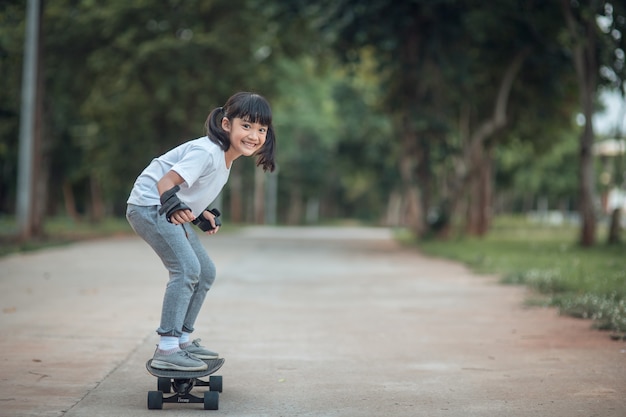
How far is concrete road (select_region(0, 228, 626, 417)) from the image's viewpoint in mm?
5086

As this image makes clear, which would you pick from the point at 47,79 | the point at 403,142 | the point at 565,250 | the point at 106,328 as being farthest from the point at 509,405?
the point at 47,79

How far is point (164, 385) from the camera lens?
16.6 feet

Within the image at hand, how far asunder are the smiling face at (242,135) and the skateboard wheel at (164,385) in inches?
46.5

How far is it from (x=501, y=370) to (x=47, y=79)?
2311 cm

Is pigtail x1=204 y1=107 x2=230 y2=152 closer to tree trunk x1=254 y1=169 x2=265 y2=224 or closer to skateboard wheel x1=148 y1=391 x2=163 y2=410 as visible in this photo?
skateboard wheel x1=148 y1=391 x2=163 y2=410

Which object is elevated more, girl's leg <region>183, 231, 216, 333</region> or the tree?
the tree

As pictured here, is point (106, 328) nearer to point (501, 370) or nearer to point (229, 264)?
point (501, 370)

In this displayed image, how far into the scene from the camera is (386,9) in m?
21.7

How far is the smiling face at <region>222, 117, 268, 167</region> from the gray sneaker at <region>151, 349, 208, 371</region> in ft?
3.43

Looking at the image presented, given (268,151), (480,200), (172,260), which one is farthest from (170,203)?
(480,200)

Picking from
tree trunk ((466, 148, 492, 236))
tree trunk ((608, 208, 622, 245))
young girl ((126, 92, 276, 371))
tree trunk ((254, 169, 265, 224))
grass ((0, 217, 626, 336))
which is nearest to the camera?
young girl ((126, 92, 276, 371))

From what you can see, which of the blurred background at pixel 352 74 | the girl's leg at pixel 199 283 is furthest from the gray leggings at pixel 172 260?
the blurred background at pixel 352 74

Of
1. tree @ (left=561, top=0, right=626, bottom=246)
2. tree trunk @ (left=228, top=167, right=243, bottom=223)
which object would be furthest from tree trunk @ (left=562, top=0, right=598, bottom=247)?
tree trunk @ (left=228, top=167, right=243, bottom=223)

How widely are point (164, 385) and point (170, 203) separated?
100cm
